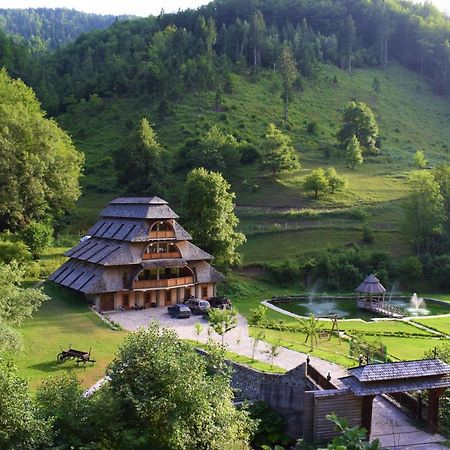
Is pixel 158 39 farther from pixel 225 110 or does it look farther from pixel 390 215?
pixel 390 215

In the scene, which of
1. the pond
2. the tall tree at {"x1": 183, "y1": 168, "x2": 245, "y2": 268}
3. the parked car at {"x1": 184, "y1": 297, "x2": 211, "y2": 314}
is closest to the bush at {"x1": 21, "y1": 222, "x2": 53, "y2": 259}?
the tall tree at {"x1": 183, "y1": 168, "x2": 245, "y2": 268}

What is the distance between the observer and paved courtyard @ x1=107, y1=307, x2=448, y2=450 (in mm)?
22344

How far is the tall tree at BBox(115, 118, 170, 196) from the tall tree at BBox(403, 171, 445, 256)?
92.3ft

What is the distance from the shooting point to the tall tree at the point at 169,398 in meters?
18.3

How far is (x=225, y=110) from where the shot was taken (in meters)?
96.5

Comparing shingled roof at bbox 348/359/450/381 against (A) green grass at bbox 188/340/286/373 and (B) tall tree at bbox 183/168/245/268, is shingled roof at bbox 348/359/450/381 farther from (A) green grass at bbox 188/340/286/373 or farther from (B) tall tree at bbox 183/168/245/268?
(B) tall tree at bbox 183/168/245/268

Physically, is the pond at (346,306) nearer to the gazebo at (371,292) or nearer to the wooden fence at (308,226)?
the gazebo at (371,292)

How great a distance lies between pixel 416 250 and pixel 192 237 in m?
25.3

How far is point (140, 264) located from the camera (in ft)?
141

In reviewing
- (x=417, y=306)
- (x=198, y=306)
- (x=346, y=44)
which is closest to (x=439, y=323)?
(x=417, y=306)

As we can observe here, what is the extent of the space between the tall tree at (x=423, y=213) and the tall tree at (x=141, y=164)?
28143 mm

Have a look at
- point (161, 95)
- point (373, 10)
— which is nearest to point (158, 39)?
point (161, 95)

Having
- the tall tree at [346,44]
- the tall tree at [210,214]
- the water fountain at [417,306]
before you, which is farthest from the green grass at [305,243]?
the tall tree at [346,44]

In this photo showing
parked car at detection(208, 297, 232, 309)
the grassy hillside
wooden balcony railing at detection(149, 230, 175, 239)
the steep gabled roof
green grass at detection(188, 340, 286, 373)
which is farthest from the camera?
the grassy hillside
